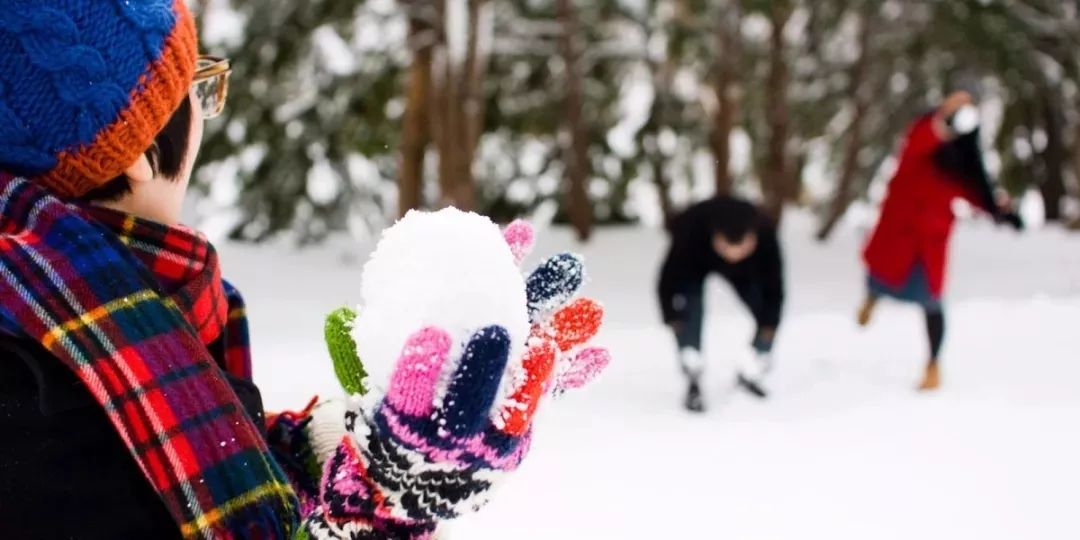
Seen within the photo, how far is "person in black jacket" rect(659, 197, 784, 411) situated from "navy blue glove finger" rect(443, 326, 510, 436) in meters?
4.37

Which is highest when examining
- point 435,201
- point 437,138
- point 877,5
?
point 877,5

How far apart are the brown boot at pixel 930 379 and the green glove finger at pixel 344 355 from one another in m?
5.43

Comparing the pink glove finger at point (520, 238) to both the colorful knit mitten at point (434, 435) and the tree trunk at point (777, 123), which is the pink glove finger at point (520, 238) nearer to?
the colorful knit mitten at point (434, 435)

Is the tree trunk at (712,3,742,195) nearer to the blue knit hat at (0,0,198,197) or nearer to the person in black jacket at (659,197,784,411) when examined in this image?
the person in black jacket at (659,197,784,411)

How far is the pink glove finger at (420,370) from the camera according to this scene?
888 mm

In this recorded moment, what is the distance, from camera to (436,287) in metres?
0.93

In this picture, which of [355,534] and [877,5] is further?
[877,5]

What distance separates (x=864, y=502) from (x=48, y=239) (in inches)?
144

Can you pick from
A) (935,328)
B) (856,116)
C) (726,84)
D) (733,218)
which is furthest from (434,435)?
(856,116)

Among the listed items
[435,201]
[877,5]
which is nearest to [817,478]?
[435,201]

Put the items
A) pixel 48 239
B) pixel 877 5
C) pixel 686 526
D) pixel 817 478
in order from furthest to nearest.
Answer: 1. pixel 877 5
2. pixel 817 478
3. pixel 686 526
4. pixel 48 239

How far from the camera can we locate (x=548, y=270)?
1.12 m

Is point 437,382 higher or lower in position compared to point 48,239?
lower

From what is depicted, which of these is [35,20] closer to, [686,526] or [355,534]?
[355,534]
